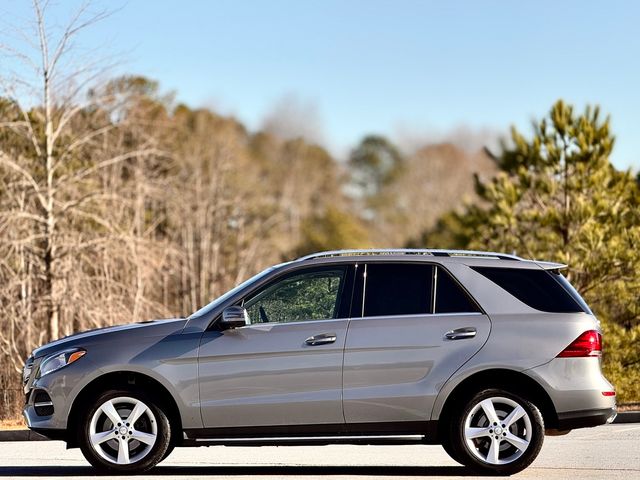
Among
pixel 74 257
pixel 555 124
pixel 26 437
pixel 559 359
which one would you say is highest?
pixel 555 124

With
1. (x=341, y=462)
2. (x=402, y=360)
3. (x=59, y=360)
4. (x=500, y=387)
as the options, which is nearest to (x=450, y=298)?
(x=402, y=360)

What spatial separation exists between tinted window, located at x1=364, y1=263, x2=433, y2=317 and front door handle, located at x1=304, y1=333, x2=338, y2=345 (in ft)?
1.08

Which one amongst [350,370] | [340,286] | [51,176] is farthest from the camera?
[51,176]

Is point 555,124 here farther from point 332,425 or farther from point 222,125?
point 222,125

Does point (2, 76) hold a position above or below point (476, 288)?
above

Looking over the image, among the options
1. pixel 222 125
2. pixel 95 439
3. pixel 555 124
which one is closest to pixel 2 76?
pixel 555 124

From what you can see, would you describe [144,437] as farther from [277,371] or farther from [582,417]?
[582,417]

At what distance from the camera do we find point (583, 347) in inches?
360

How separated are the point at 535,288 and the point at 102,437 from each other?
11.5ft

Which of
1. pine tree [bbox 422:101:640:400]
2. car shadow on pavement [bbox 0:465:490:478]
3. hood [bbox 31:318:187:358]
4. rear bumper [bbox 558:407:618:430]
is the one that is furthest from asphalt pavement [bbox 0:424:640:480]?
pine tree [bbox 422:101:640:400]

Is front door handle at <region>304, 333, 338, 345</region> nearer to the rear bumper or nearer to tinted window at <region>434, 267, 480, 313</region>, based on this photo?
tinted window at <region>434, 267, 480, 313</region>

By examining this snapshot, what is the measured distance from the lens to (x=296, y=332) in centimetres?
918

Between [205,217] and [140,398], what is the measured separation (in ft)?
163

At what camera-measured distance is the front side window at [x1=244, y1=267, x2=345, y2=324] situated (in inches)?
367
